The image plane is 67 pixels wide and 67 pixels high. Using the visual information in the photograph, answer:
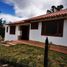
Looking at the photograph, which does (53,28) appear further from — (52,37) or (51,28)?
(52,37)

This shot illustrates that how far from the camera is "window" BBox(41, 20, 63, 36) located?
15.9m

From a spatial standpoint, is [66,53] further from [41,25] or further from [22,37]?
[22,37]

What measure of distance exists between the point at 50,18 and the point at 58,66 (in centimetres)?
810

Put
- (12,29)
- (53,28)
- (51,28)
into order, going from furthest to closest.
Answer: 1. (12,29)
2. (51,28)
3. (53,28)

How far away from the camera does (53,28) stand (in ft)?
55.8

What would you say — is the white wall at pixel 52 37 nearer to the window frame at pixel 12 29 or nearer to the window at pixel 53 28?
the window at pixel 53 28

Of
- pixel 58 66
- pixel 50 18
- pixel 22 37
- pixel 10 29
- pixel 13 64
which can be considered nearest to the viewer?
pixel 58 66

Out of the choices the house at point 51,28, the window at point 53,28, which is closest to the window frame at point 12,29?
the house at point 51,28

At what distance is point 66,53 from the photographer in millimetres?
12320

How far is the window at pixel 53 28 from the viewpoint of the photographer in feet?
52.2

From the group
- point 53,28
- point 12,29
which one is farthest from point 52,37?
point 12,29

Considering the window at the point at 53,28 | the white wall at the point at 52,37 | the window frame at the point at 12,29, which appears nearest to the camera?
the white wall at the point at 52,37

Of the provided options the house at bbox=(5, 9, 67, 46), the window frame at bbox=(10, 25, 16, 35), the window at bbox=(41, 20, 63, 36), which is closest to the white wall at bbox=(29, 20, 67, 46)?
the house at bbox=(5, 9, 67, 46)

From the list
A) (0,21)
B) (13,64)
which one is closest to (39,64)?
(13,64)
